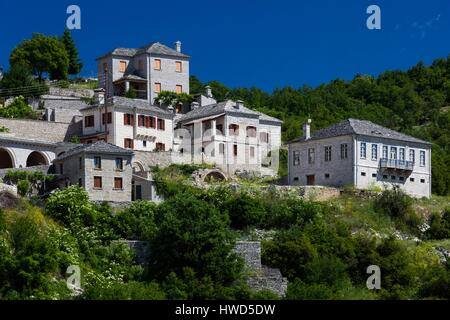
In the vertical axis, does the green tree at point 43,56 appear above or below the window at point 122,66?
above

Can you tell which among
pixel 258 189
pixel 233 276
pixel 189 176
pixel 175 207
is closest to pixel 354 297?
pixel 233 276

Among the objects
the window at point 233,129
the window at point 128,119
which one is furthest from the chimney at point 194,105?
the window at point 128,119

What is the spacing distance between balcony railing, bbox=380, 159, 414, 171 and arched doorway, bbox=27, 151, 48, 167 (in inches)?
962

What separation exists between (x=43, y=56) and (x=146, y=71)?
18572 mm

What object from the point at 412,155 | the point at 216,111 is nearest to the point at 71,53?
the point at 216,111

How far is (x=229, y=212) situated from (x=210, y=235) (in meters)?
8.30

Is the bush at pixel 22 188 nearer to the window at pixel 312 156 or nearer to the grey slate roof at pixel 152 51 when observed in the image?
the window at pixel 312 156

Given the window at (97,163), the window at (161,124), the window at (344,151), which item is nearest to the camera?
the window at (97,163)

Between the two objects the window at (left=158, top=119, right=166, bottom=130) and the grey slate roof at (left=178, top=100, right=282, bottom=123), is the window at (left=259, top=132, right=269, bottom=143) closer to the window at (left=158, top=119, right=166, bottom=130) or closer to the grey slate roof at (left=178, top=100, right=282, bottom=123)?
the grey slate roof at (left=178, top=100, right=282, bottom=123)

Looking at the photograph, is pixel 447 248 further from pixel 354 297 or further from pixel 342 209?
pixel 354 297

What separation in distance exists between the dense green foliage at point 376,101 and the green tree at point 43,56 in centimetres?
1358

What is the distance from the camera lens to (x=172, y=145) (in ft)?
305

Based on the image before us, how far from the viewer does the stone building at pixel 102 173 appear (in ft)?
246

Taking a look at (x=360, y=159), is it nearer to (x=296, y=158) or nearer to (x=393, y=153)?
(x=393, y=153)
